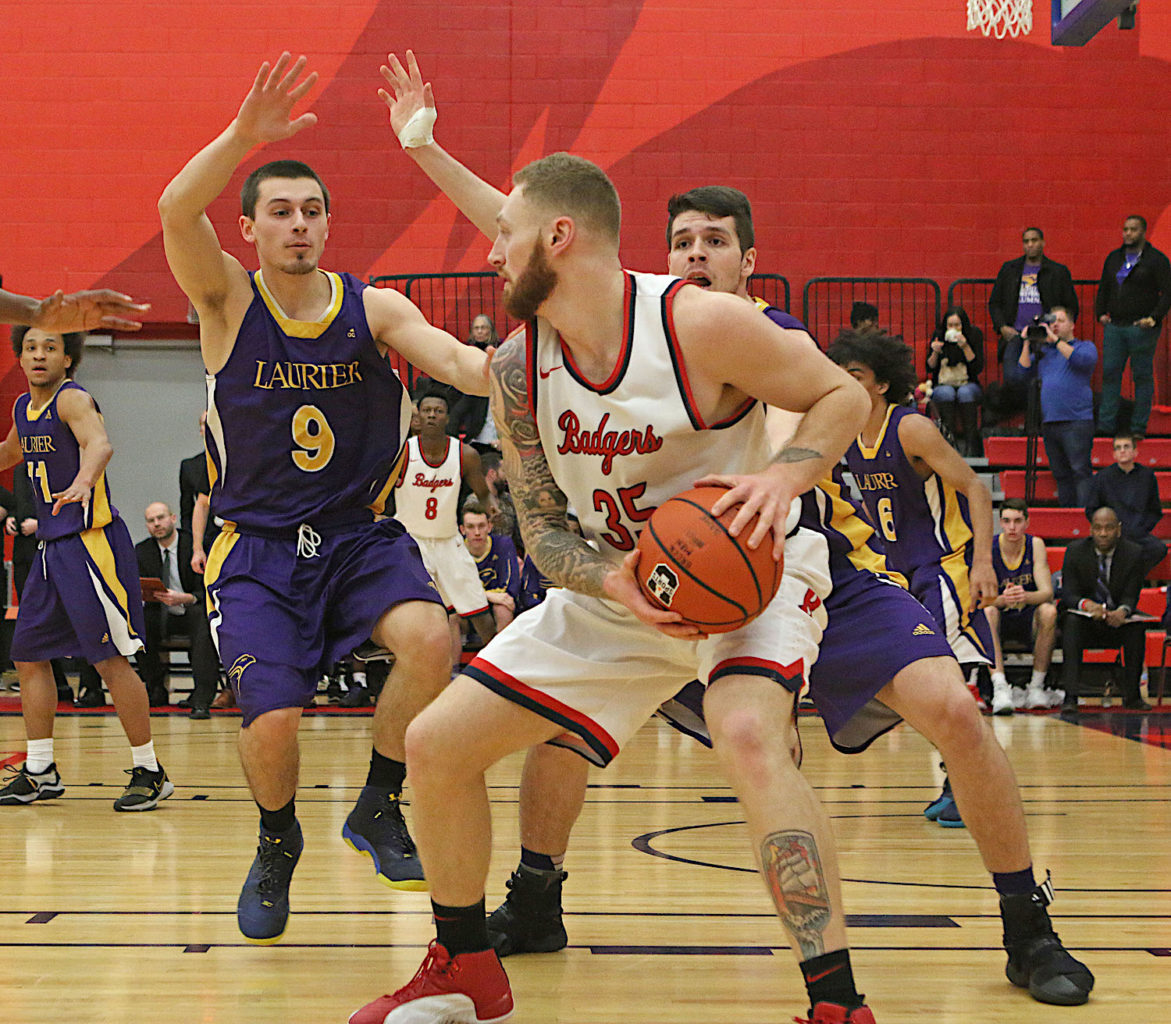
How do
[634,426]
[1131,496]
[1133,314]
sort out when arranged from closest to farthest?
[634,426] < [1131,496] < [1133,314]

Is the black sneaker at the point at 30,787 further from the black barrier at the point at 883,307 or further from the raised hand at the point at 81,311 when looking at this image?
the black barrier at the point at 883,307

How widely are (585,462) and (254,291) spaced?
141 cm

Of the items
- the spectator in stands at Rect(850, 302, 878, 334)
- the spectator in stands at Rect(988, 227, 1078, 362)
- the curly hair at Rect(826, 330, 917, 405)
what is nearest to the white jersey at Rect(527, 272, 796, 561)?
the curly hair at Rect(826, 330, 917, 405)

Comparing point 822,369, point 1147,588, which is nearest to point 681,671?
point 822,369

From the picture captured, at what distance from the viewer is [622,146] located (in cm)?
1350

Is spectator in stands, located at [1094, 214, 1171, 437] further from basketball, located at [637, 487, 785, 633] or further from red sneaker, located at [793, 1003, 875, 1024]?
red sneaker, located at [793, 1003, 875, 1024]

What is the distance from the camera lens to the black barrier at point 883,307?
13.5 metres

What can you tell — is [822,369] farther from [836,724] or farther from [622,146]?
[622,146]

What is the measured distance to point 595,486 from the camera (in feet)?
9.59

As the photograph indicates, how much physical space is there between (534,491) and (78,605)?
12.2 feet

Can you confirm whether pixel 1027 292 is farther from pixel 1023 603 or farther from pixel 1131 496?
pixel 1023 603

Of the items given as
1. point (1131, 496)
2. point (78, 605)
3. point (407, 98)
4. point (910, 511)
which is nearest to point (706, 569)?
point (407, 98)

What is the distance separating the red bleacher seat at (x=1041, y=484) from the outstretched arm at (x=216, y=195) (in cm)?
940

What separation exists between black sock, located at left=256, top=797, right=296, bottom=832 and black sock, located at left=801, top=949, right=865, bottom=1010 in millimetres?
1596
